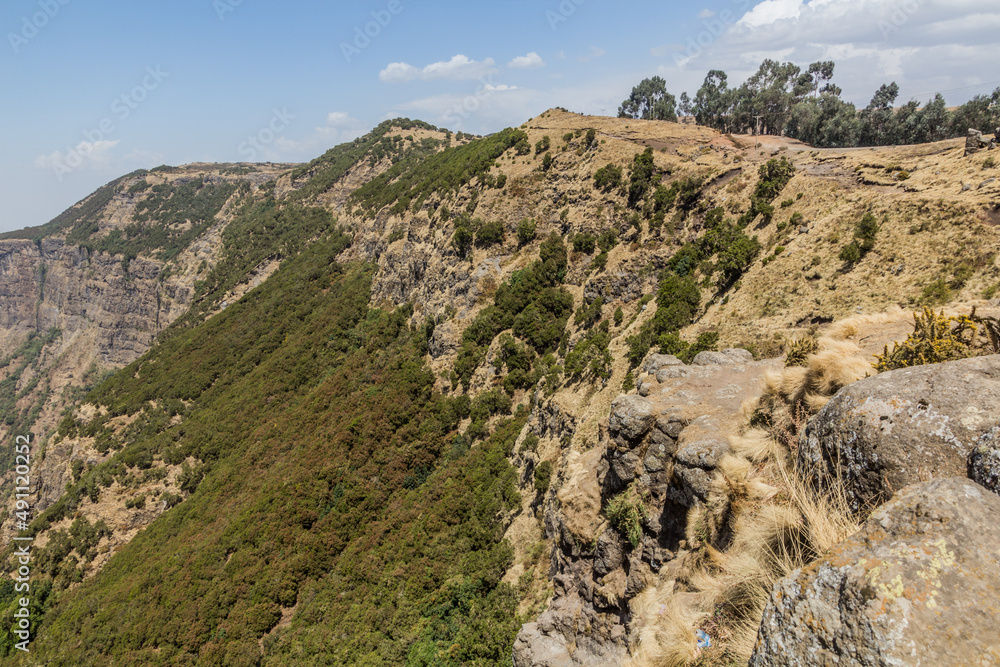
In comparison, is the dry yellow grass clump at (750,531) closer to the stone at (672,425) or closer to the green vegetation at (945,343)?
the green vegetation at (945,343)

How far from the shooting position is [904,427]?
569 cm

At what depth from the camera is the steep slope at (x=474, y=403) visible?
730 inches

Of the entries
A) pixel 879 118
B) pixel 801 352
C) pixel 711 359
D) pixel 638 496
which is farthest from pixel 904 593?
pixel 879 118

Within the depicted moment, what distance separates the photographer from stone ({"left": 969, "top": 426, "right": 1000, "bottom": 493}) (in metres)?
4.56

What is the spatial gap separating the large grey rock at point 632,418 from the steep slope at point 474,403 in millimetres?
155

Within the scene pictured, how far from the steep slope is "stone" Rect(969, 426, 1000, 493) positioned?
695 cm

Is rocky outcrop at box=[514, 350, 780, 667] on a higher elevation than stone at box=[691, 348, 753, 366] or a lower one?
lower

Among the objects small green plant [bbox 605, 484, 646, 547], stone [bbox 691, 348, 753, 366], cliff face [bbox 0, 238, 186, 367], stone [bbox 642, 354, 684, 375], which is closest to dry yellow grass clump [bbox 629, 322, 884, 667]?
small green plant [bbox 605, 484, 646, 547]

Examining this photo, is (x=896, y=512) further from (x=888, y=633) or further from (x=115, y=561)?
(x=115, y=561)

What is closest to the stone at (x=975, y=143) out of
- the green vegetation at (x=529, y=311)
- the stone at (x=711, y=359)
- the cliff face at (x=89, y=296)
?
the stone at (x=711, y=359)

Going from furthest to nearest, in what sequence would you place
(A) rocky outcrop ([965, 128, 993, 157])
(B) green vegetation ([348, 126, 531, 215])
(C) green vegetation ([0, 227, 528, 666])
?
(B) green vegetation ([348, 126, 531, 215])
(C) green vegetation ([0, 227, 528, 666])
(A) rocky outcrop ([965, 128, 993, 157])

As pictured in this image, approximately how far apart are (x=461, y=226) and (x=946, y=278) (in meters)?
38.5

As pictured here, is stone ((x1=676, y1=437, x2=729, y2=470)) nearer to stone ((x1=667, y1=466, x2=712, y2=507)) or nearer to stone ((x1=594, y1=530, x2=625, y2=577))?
stone ((x1=667, y1=466, x2=712, y2=507))

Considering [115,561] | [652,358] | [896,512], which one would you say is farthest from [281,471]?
[896,512]
